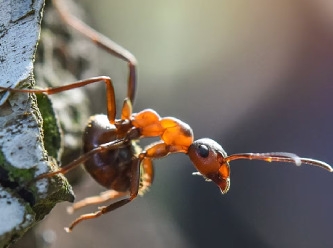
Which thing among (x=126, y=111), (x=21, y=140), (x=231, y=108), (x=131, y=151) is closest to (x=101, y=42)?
(x=126, y=111)

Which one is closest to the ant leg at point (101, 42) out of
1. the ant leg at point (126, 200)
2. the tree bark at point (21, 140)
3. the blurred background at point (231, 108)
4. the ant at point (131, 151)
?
the ant at point (131, 151)

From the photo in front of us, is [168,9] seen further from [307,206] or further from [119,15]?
[307,206]

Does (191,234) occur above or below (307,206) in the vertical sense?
below

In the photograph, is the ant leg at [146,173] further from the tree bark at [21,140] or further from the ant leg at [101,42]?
the tree bark at [21,140]

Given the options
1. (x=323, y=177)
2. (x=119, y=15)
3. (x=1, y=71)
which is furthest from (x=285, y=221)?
(x=1, y=71)

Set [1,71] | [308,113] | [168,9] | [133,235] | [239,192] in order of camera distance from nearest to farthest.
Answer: [1,71]
[133,235]
[239,192]
[308,113]
[168,9]

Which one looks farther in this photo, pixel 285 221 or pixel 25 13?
pixel 285 221

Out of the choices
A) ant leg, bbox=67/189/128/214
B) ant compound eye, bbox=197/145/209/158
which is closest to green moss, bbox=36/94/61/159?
ant compound eye, bbox=197/145/209/158
